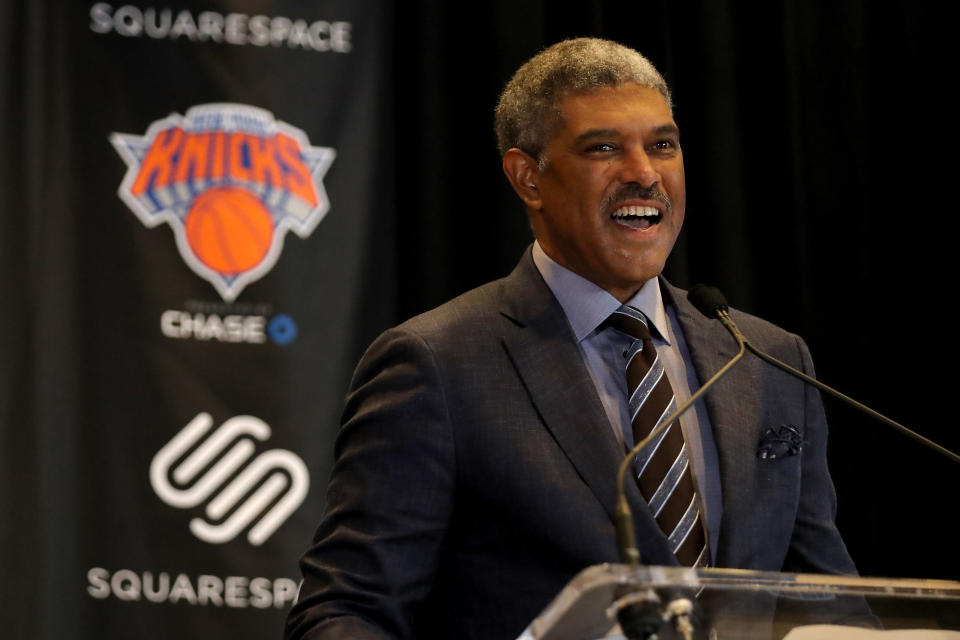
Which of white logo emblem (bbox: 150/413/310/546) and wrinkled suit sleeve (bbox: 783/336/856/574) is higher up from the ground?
wrinkled suit sleeve (bbox: 783/336/856/574)

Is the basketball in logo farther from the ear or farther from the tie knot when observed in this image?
the tie knot

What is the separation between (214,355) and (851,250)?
73.5 inches

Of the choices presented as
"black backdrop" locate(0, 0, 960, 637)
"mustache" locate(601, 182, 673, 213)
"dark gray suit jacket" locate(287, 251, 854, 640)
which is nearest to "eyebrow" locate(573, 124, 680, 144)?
"mustache" locate(601, 182, 673, 213)

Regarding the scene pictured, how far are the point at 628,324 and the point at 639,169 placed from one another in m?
0.27

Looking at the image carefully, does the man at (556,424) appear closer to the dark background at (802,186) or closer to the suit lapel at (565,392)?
the suit lapel at (565,392)

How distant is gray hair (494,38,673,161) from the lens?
227 centimetres

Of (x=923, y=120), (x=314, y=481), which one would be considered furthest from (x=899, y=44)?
(x=314, y=481)

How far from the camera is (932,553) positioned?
3.57 metres

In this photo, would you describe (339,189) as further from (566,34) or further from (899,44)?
(899,44)

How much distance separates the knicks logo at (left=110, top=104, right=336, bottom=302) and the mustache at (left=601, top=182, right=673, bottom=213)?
1355 mm

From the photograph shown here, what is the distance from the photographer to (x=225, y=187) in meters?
3.35

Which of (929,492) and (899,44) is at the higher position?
(899,44)

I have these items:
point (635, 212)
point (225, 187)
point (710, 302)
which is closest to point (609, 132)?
point (635, 212)

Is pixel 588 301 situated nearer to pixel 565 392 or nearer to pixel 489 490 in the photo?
pixel 565 392
